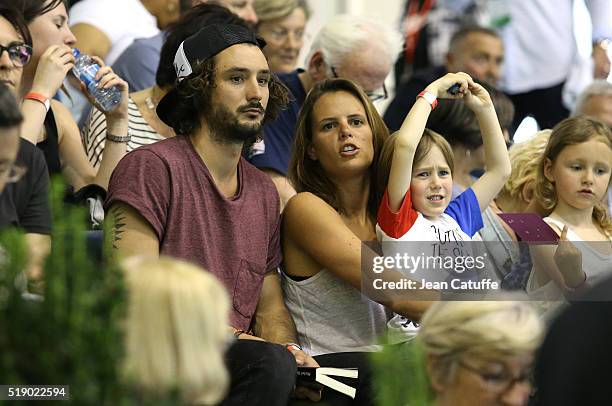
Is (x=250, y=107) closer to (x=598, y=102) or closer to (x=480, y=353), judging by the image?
(x=480, y=353)

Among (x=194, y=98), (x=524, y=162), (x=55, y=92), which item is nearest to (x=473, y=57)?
(x=524, y=162)

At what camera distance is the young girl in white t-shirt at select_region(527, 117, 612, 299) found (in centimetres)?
514

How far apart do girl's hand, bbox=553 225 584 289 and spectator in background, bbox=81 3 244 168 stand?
65.8 inches

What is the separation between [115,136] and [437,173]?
1.30m

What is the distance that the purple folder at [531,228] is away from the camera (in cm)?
522

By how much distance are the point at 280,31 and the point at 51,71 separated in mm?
2215

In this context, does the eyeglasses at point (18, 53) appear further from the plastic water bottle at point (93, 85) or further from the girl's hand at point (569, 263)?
the girl's hand at point (569, 263)

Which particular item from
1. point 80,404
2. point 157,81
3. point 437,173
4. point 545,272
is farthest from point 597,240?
point 80,404

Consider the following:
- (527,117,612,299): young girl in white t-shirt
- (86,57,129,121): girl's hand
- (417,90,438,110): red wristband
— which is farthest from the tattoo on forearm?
(527,117,612,299): young girl in white t-shirt

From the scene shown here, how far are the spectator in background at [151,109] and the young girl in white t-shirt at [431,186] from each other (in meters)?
1.03

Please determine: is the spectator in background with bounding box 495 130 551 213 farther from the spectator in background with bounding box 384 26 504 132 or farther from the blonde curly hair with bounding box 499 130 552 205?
the spectator in background with bounding box 384 26 504 132

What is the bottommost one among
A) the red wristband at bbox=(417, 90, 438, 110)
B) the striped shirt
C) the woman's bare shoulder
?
the woman's bare shoulder

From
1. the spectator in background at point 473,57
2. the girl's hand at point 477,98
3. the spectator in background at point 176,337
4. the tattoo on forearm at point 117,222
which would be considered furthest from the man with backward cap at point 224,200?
the spectator in background at point 473,57

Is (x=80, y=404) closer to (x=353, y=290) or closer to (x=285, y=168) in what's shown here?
(x=353, y=290)
